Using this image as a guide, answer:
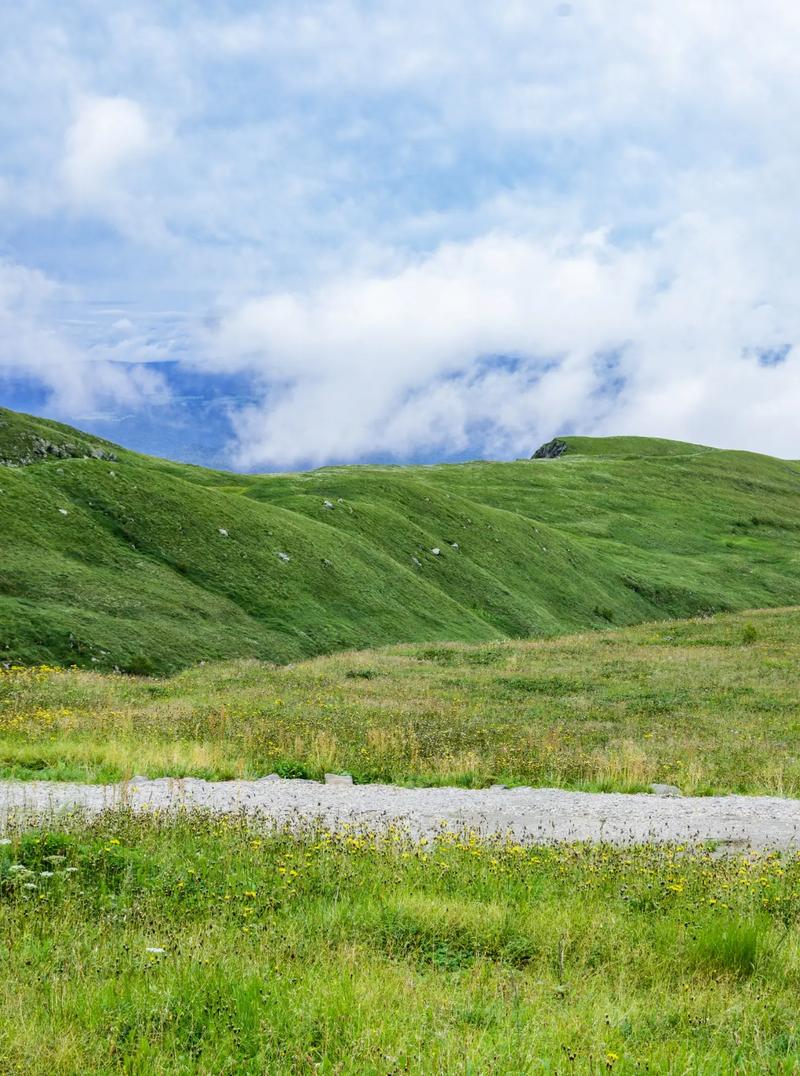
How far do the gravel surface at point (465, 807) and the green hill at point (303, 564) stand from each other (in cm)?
2510

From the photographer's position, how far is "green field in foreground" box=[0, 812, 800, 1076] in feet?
16.9

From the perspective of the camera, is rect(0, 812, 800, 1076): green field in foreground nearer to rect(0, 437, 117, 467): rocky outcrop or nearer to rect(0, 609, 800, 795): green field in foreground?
rect(0, 609, 800, 795): green field in foreground

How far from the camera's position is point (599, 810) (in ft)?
49.5

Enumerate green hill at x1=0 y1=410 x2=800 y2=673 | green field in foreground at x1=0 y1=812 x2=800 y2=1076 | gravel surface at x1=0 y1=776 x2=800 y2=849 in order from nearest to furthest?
green field in foreground at x1=0 y1=812 x2=800 y2=1076 → gravel surface at x1=0 y1=776 x2=800 y2=849 → green hill at x1=0 y1=410 x2=800 y2=673

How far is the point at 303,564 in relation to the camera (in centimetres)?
6016

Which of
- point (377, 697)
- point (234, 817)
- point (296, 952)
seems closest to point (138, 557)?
point (377, 697)

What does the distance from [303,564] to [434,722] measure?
35935 millimetres

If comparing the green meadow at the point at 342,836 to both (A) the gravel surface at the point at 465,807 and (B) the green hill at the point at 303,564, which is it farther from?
(A) the gravel surface at the point at 465,807

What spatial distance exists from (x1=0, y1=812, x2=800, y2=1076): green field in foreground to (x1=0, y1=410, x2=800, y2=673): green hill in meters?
31.4

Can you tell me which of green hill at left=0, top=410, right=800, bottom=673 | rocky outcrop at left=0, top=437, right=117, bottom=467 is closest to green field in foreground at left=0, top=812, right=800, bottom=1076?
green hill at left=0, top=410, right=800, bottom=673

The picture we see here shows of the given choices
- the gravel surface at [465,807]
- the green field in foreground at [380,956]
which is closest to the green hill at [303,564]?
the gravel surface at [465,807]

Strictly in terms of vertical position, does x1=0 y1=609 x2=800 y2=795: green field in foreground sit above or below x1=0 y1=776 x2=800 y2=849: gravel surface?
above

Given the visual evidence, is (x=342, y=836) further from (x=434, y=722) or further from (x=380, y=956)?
(x=434, y=722)

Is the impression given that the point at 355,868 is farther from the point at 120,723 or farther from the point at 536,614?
the point at 536,614
